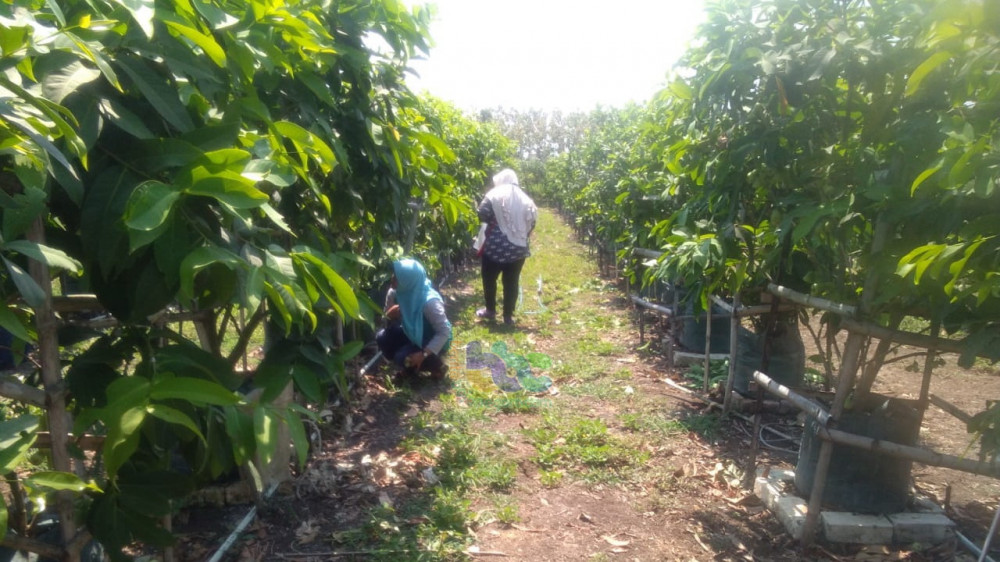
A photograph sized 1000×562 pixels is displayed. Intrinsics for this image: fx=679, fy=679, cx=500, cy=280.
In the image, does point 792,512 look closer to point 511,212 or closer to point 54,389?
point 54,389

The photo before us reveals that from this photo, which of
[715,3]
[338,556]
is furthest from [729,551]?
[715,3]

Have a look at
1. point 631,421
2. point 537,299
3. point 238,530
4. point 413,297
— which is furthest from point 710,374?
point 537,299

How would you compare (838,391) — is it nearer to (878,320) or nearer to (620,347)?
(878,320)

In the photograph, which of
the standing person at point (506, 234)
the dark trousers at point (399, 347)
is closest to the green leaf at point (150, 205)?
the dark trousers at point (399, 347)

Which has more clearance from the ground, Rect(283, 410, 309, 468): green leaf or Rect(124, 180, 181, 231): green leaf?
Rect(124, 180, 181, 231): green leaf

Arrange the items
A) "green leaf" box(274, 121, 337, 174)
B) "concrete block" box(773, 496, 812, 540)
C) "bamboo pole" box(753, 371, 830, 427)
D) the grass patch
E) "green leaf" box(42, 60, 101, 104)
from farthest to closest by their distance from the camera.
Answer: the grass patch, "concrete block" box(773, 496, 812, 540), "bamboo pole" box(753, 371, 830, 427), "green leaf" box(274, 121, 337, 174), "green leaf" box(42, 60, 101, 104)

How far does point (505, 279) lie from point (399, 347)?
2460 millimetres

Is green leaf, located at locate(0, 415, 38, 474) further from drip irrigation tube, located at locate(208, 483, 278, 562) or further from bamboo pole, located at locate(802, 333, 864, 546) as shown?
bamboo pole, located at locate(802, 333, 864, 546)

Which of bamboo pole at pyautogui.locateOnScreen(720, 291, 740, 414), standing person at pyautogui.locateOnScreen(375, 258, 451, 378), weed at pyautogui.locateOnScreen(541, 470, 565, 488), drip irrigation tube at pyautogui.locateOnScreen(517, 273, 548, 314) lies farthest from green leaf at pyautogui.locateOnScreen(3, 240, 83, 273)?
drip irrigation tube at pyautogui.locateOnScreen(517, 273, 548, 314)

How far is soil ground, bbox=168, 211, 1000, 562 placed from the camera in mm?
3281

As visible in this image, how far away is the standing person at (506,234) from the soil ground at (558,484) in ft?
6.59

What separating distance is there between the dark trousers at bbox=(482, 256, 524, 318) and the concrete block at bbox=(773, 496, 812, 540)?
478 cm

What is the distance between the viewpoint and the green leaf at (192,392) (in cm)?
112

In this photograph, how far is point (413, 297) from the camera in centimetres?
565
